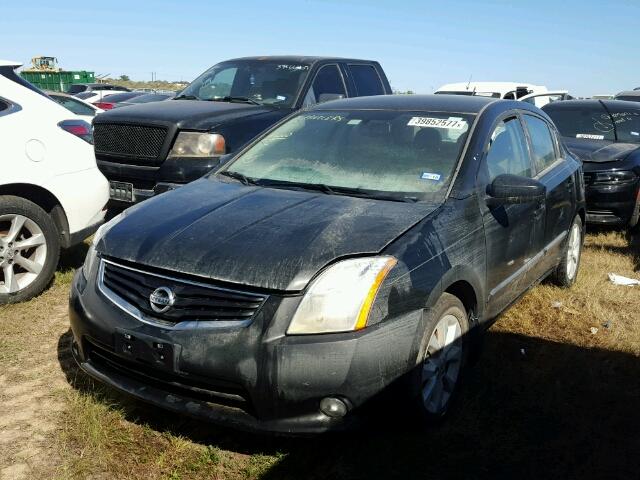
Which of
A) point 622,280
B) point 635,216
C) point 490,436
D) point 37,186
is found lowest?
point 622,280

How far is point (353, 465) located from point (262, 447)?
0.44 meters

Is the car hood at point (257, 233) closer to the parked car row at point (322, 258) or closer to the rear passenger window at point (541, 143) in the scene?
the parked car row at point (322, 258)

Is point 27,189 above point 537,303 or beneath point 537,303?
above

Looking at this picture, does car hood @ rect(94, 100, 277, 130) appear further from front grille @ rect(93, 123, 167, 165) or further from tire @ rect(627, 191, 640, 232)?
tire @ rect(627, 191, 640, 232)

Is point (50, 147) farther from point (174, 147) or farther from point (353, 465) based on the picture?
point (353, 465)

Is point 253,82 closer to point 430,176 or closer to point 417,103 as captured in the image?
point 417,103

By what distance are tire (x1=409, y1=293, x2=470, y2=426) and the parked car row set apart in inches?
0.5

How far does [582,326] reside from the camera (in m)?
4.70

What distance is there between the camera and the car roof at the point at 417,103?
396cm

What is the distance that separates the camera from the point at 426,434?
306 cm

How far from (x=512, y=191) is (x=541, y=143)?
4.69ft

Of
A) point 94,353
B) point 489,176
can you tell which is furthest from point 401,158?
point 94,353

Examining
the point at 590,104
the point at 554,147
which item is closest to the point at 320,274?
the point at 554,147

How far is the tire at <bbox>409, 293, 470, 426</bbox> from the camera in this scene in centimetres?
279
